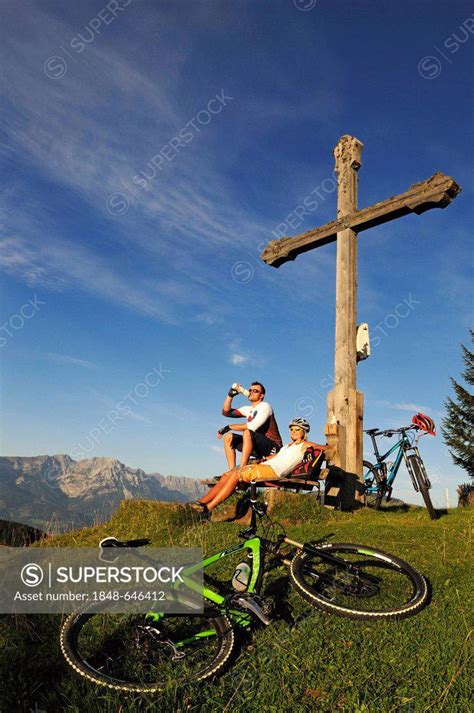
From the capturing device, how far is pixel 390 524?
8.20 metres

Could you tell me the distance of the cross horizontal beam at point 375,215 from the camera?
958cm

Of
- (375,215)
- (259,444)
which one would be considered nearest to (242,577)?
(259,444)

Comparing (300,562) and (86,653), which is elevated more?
(300,562)

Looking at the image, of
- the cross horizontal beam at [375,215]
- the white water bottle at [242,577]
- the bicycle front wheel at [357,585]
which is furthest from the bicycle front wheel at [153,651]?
the cross horizontal beam at [375,215]

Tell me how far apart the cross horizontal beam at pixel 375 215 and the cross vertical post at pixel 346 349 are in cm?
24

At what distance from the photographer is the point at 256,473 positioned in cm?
673

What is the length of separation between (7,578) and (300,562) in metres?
3.96

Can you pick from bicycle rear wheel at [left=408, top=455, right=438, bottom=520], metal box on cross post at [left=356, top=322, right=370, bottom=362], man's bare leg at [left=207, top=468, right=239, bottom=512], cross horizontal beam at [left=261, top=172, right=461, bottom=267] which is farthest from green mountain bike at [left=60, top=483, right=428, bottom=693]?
cross horizontal beam at [left=261, top=172, right=461, bottom=267]

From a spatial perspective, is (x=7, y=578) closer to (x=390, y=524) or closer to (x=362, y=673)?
(x=362, y=673)

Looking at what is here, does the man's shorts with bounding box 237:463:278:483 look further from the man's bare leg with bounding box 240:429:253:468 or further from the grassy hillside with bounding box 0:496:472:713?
the grassy hillside with bounding box 0:496:472:713

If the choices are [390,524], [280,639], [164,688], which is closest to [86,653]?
[164,688]

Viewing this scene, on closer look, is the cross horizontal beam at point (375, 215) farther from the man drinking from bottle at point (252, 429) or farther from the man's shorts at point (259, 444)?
the man's shorts at point (259, 444)

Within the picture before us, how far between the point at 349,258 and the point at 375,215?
98cm

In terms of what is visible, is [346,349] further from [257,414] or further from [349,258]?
[257,414]
